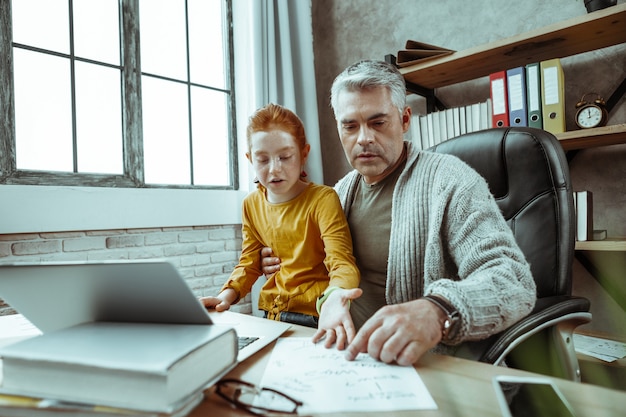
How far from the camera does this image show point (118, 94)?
224cm

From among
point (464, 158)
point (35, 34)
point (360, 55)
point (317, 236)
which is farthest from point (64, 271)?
point (360, 55)

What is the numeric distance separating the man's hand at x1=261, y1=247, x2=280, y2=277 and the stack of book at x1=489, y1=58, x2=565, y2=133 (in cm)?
127

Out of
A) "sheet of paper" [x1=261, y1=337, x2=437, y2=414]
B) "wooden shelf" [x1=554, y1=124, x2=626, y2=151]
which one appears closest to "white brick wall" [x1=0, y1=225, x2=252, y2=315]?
"sheet of paper" [x1=261, y1=337, x2=437, y2=414]

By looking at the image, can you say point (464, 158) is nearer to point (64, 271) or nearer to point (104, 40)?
point (64, 271)

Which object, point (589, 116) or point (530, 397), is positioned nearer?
point (530, 397)

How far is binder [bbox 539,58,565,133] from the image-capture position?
1787 millimetres

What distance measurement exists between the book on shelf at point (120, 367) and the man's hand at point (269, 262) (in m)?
0.73

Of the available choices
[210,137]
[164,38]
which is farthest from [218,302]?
[164,38]

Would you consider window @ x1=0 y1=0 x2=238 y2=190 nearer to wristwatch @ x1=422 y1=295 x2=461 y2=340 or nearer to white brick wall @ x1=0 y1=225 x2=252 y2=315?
white brick wall @ x1=0 y1=225 x2=252 y2=315

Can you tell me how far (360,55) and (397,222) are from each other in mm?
1898

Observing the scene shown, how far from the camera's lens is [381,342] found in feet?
2.17

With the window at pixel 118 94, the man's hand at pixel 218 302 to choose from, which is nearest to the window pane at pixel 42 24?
the window at pixel 118 94

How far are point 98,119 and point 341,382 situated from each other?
6.71 feet

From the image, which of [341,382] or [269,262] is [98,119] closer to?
[269,262]
